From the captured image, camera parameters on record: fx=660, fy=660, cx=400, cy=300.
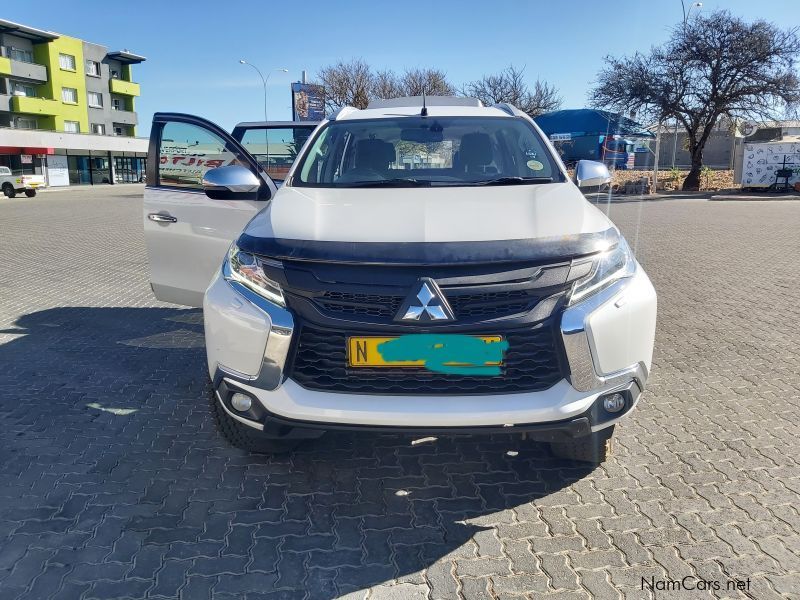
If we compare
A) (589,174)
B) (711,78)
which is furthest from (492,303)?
(711,78)

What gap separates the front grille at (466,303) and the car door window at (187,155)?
7.77ft

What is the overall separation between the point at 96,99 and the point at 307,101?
102 ft

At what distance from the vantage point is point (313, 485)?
306 cm

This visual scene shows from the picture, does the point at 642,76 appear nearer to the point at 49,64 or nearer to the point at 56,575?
the point at 56,575

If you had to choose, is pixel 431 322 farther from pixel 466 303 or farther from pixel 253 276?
pixel 253 276

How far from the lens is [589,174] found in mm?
3867

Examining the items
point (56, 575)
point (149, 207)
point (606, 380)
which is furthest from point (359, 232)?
point (149, 207)

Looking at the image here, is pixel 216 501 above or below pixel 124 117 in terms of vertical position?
below

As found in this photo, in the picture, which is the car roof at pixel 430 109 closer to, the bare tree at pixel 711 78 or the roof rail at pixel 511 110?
the roof rail at pixel 511 110

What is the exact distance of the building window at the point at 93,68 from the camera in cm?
5861

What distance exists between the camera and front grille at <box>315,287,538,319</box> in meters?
2.49

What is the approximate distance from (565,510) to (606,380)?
656mm

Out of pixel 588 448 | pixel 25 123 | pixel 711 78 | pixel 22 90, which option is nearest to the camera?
pixel 588 448

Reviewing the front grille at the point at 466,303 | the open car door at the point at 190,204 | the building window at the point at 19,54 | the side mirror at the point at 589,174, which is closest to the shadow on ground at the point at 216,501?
the open car door at the point at 190,204
